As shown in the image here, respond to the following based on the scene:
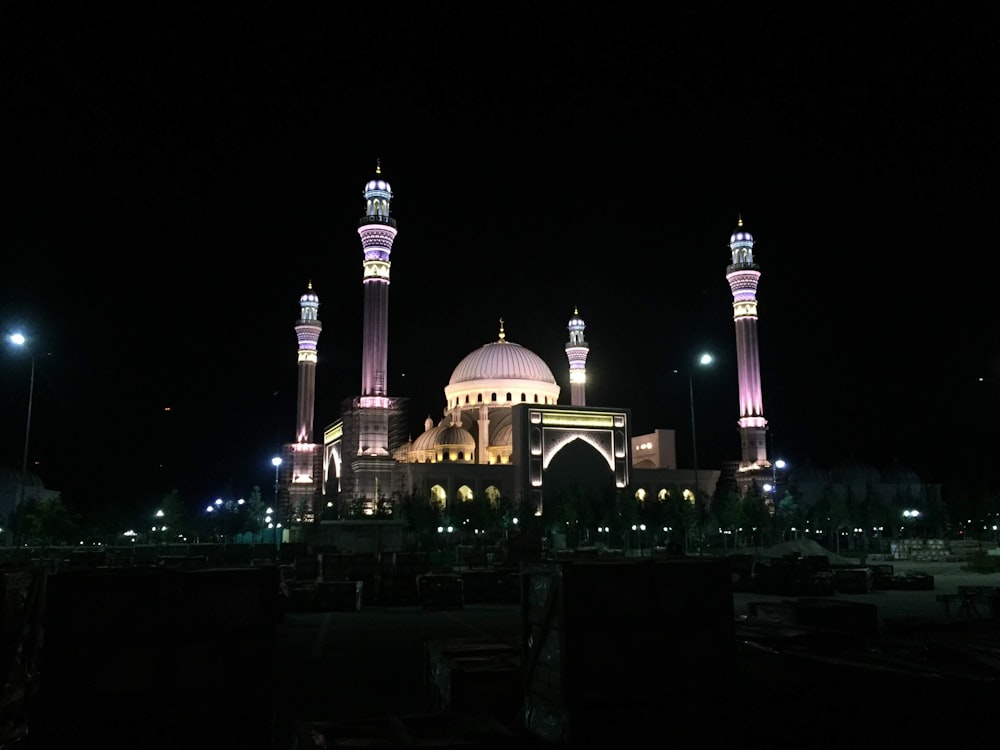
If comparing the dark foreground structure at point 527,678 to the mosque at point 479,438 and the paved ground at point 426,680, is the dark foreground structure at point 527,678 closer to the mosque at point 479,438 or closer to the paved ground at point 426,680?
the paved ground at point 426,680

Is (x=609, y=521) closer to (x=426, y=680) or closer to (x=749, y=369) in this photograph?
(x=749, y=369)

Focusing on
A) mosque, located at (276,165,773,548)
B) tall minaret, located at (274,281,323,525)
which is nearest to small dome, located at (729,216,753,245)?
mosque, located at (276,165,773,548)

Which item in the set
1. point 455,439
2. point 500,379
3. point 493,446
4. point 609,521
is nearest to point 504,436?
point 493,446

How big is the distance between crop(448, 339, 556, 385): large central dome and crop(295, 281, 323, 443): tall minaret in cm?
1358

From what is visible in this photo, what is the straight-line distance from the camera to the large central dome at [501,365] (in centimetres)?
7712

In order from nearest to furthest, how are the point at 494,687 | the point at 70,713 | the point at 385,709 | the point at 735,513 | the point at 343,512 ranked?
the point at 70,713, the point at 494,687, the point at 385,709, the point at 343,512, the point at 735,513

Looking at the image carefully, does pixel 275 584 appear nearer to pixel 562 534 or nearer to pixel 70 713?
pixel 70 713

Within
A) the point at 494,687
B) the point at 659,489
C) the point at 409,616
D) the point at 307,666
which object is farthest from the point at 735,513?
the point at 494,687

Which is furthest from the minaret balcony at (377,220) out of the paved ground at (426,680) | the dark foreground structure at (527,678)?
the dark foreground structure at (527,678)

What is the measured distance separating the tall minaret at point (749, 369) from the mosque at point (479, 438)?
0.29 ft

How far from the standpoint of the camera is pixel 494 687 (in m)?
7.35

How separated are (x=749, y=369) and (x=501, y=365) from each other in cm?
2273

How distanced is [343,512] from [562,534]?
15.6m

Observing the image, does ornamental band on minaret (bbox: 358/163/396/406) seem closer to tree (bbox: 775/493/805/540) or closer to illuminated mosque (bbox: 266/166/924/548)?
illuminated mosque (bbox: 266/166/924/548)
